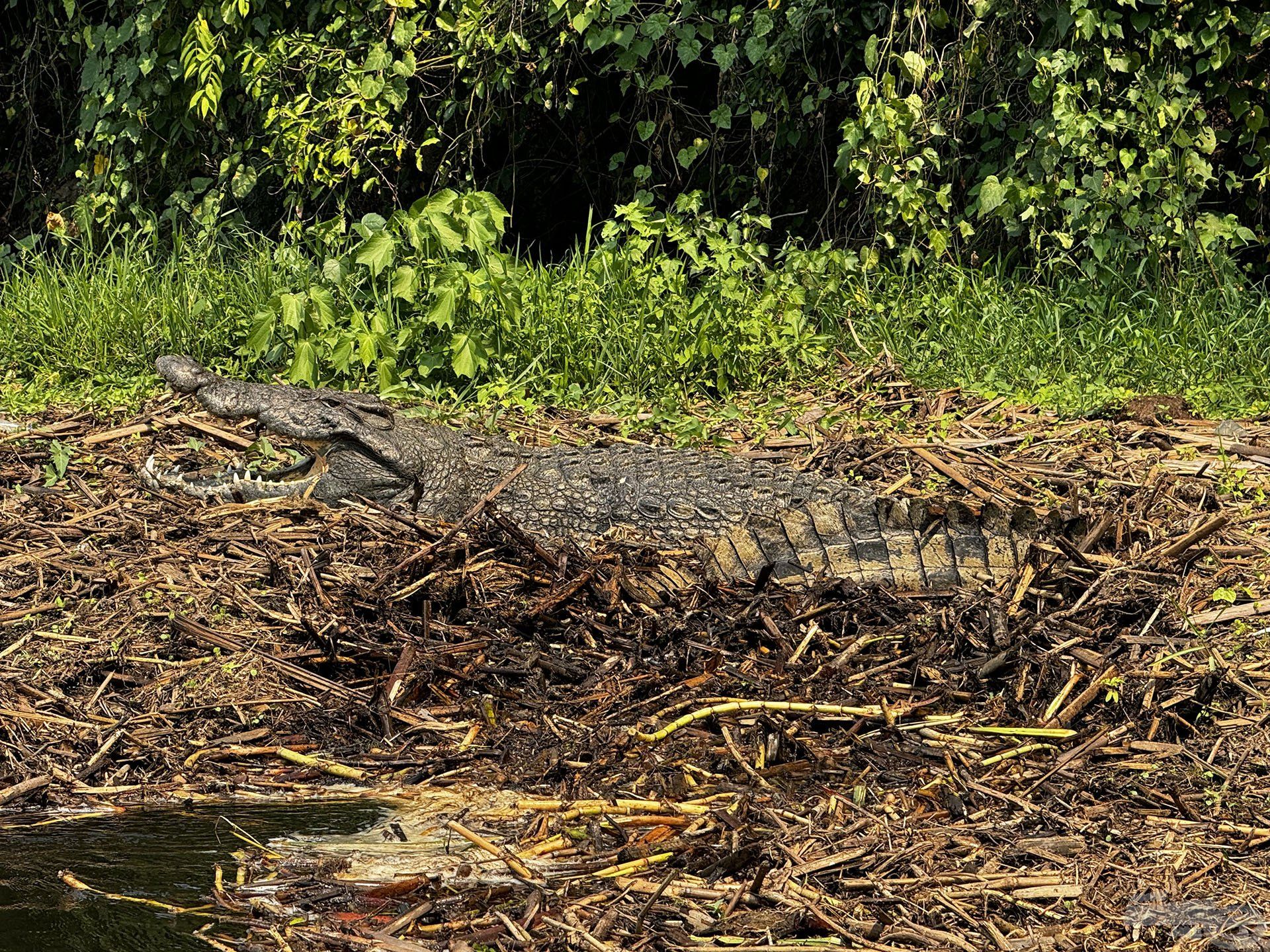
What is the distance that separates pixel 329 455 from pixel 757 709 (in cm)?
220

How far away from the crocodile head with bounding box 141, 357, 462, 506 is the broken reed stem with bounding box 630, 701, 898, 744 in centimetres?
185

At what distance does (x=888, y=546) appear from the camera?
4.02 metres

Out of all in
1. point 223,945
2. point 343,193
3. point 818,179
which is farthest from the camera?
point 818,179

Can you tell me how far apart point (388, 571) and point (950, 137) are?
4153 millimetres

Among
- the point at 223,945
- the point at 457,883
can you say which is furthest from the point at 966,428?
the point at 223,945

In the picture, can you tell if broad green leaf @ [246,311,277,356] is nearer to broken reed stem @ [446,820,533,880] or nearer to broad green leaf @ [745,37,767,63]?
broad green leaf @ [745,37,767,63]

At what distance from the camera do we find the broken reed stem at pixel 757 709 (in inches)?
124

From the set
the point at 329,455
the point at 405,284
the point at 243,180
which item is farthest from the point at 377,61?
the point at 329,455

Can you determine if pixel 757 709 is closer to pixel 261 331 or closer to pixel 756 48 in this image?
pixel 261 331

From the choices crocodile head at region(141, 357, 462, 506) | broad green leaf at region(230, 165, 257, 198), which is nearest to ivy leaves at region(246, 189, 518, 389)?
crocodile head at region(141, 357, 462, 506)

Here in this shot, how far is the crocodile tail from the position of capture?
13.0 ft

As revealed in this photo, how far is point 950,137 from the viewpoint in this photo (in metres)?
6.79

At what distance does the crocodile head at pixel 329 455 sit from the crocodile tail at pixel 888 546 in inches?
48.9

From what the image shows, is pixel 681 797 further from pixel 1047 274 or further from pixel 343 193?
pixel 343 193
